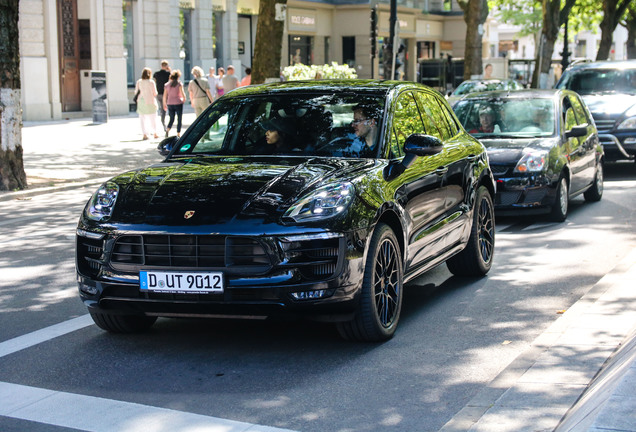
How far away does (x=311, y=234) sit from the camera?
5824 millimetres

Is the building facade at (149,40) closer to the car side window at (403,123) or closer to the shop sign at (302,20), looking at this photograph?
the shop sign at (302,20)

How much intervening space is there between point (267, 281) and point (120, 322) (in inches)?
52.7

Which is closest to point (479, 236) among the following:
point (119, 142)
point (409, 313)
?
point (409, 313)

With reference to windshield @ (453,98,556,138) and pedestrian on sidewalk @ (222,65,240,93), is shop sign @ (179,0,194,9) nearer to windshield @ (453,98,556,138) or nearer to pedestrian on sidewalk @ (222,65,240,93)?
pedestrian on sidewalk @ (222,65,240,93)

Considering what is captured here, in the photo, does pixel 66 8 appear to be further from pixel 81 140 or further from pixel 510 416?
pixel 510 416

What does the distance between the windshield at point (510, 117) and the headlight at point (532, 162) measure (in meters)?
0.82

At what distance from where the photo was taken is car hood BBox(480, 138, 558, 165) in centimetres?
1192

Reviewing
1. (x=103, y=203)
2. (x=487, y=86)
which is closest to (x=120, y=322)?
(x=103, y=203)

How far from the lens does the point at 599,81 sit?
19.5m

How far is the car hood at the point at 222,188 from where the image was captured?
5.90 m

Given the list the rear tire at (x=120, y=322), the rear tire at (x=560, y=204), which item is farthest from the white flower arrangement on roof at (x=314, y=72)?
the rear tire at (x=120, y=322)

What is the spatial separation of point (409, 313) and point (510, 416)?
8.41ft

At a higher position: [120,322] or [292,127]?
[292,127]

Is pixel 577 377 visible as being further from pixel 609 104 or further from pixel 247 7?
pixel 247 7
